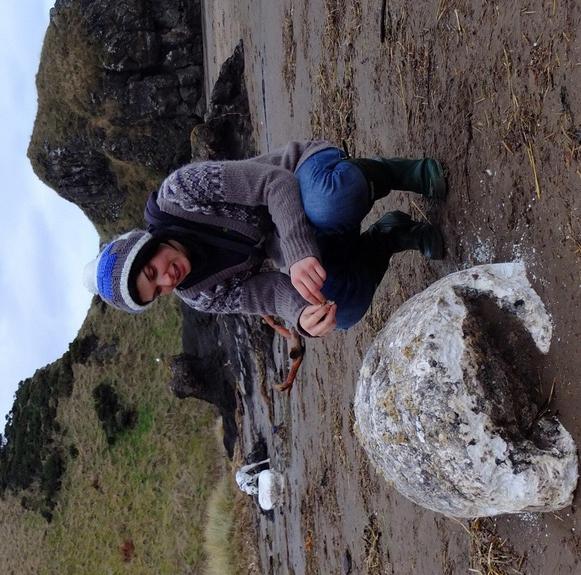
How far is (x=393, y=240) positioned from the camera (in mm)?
3309

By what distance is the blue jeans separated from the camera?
8.77 feet

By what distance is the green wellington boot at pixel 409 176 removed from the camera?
293 centimetres

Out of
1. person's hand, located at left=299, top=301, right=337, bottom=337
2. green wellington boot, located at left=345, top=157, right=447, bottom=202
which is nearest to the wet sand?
green wellington boot, located at left=345, top=157, right=447, bottom=202

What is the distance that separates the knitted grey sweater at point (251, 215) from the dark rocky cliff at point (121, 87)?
34.7 ft

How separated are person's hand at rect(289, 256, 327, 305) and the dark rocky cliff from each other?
36.2 ft

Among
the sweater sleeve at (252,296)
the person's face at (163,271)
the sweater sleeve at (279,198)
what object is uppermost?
the sweater sleeve at (279,198)

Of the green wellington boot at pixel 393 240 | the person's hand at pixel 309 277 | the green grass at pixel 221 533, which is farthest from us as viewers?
the green grass at pixel 221 533

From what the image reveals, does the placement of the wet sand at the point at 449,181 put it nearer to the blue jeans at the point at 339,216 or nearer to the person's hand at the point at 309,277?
the blue jeans at the point at 339,216

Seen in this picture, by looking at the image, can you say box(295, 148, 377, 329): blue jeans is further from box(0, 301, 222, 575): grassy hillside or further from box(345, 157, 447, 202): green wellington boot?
box(0, 301, 222, 575): grassy hillside

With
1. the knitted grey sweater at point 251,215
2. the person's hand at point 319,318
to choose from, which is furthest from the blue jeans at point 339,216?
the person's hand at point 319,318

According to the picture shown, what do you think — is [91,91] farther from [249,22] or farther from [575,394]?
[575,394]

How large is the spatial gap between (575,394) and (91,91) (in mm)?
12678

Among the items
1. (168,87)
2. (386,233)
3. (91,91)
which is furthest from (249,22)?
(386,233)

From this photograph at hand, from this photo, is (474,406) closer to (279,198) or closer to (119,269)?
(279,198)
